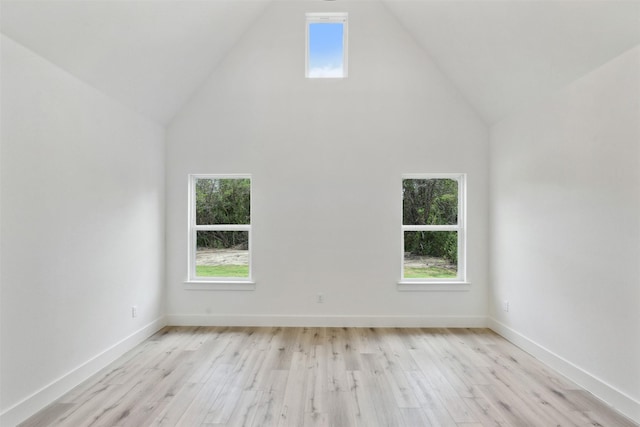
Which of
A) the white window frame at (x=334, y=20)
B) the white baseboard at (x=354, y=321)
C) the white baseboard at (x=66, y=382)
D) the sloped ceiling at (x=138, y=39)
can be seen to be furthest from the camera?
the white window frame at (x=334, y=20)

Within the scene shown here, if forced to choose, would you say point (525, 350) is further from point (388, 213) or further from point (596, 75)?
point (596, 75)

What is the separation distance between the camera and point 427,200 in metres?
4.22

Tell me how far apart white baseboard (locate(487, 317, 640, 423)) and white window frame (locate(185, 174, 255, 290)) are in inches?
119

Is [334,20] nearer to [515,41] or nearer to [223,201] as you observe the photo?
[515,41]

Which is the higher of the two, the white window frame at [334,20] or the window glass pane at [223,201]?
the white window frame at [334,20]

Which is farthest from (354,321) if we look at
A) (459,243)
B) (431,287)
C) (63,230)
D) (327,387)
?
(63,230)

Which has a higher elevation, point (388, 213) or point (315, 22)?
point (315, 22)

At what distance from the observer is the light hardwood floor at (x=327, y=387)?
2195mm

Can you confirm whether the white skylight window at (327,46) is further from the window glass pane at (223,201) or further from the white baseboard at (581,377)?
the white baseboard at (581,377)

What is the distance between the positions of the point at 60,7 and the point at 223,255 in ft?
9.40

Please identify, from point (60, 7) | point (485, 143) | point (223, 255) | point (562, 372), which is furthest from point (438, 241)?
point (60, 7)

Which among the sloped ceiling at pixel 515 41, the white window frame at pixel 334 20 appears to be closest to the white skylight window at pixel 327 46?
the white window frame at pixel 334 20

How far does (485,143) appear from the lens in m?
4.12

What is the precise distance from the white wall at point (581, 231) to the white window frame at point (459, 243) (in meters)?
0.53
